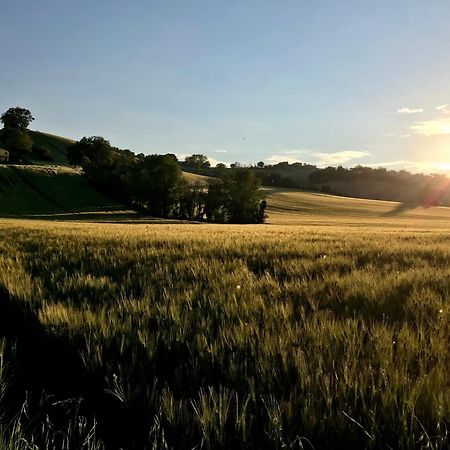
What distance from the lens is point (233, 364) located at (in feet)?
7.70

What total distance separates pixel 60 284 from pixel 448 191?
171 metres

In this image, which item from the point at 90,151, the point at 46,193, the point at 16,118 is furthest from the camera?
the point at 16,118

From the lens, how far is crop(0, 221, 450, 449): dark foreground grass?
1.82 meters

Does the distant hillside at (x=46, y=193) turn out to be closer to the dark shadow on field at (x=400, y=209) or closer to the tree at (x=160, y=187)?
the tree at (x=160, y=187)

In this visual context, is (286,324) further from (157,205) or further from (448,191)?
(448,191)

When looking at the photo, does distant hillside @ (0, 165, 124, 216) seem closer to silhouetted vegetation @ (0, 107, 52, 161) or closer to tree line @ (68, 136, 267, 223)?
tree line @ (68, 136, 267, 223)

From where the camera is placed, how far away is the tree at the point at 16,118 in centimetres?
15275

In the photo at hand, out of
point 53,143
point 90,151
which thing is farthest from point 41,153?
point 90,151

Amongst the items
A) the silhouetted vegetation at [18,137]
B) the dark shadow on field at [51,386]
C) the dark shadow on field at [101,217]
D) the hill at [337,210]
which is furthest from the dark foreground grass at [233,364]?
the silhouetted vegetation at [18,137]

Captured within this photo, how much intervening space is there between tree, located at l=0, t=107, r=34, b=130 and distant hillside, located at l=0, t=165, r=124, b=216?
6191 cm

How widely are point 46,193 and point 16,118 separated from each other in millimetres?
77860

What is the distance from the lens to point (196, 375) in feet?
7.90

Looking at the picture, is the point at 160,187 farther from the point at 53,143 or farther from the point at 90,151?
the point at 53,143

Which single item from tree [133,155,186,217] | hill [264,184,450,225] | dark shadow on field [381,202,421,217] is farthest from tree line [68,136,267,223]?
dark shadow on field [381,202,421,217]
